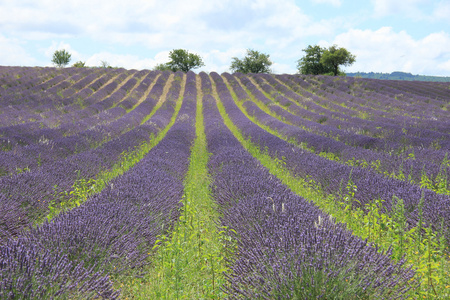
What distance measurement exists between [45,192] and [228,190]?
2.84 meters

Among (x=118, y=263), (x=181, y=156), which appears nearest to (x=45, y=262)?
(x=118, y=263)

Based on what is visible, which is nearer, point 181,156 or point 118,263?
point 118,263

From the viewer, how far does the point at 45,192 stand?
4.49 metres

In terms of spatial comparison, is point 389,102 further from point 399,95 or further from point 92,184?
point 92,184

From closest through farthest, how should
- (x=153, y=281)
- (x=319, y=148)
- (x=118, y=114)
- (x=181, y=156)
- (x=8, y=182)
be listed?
1. (x=153, y=281)
2. (x=8, y=182)
3. (x=181, y=156)
4. (x=319, y=148)
5. (x=118, y=114)

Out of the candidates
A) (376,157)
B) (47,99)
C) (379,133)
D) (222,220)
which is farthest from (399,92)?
(47,99)

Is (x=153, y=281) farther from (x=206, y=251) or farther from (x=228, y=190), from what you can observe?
(x=228, y=190)

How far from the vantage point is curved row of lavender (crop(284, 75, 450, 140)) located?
37.3ft

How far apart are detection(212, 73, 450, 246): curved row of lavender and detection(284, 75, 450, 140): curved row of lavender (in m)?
5.16

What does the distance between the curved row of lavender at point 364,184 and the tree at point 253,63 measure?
37.6 metres

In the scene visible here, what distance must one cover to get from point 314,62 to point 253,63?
29.9 feet

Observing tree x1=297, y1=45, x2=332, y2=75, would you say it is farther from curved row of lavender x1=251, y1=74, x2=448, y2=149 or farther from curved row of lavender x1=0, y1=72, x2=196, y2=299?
curved row of lavender x1=0, y1=72, x2=196, y2=299

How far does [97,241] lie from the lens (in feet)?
8.90

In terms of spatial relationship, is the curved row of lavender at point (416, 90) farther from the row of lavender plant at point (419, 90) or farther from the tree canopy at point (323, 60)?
the tree canopy at point (323, 60)
